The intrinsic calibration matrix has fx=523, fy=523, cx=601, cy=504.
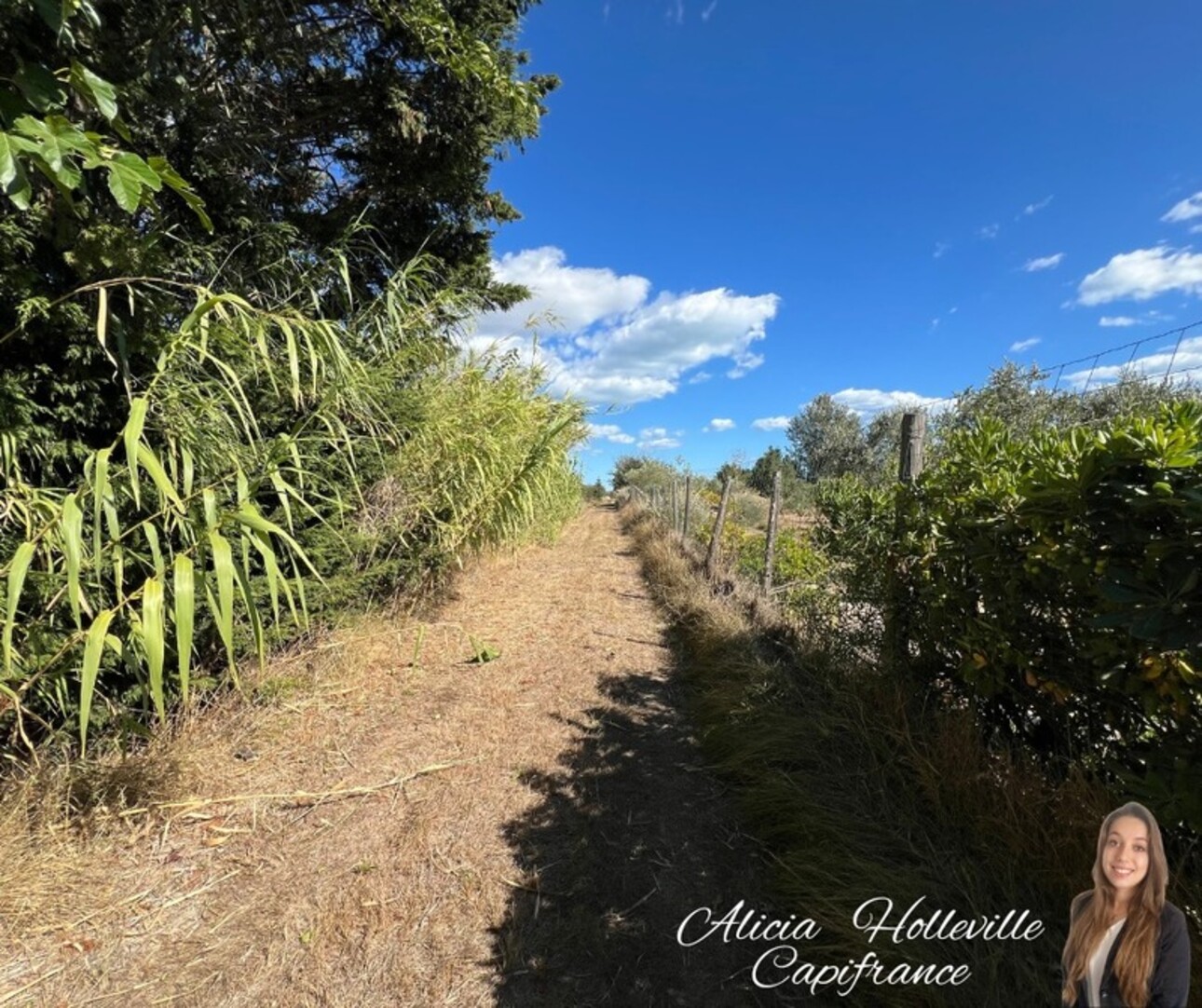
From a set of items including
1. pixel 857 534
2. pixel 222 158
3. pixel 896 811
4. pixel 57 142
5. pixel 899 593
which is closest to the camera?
pixel 57 142

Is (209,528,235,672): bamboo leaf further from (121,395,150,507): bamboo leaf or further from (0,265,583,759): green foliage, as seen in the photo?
(121,395,150,507): bamboo leaf

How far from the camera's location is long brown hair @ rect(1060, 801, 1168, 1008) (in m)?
0.76

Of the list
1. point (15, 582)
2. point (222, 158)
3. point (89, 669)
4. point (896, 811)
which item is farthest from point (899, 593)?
point (222, 158)

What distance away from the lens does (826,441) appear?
24656mm

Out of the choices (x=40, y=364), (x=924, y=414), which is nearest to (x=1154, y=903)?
(x=924, y=414)

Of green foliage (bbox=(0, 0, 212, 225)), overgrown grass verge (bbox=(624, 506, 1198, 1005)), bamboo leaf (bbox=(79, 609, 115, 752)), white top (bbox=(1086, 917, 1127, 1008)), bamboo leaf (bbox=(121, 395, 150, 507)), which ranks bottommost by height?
overgrown grass verge (bbox=(624, 506, 1198, 1005))

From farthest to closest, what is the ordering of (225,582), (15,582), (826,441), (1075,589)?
(826,441) → (1075,589) → (225,582) → (15,582)

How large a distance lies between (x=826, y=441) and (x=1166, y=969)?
26.1 meters

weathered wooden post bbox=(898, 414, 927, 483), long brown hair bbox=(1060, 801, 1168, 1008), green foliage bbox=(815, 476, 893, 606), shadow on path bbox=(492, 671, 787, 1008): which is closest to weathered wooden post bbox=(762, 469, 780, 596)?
green foliage bbox=(815, 476, 893, 606)

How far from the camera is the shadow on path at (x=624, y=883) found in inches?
69.7

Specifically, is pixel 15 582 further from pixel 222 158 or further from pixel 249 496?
pixel 222 158

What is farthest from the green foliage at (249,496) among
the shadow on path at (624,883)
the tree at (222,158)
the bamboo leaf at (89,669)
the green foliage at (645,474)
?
the green foliage at (645,474)

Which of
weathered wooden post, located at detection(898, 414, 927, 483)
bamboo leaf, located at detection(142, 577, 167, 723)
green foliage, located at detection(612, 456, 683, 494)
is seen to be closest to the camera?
bamboo leaf, located at detection(142, 577, 167, 723)

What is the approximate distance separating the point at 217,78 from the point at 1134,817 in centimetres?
544
